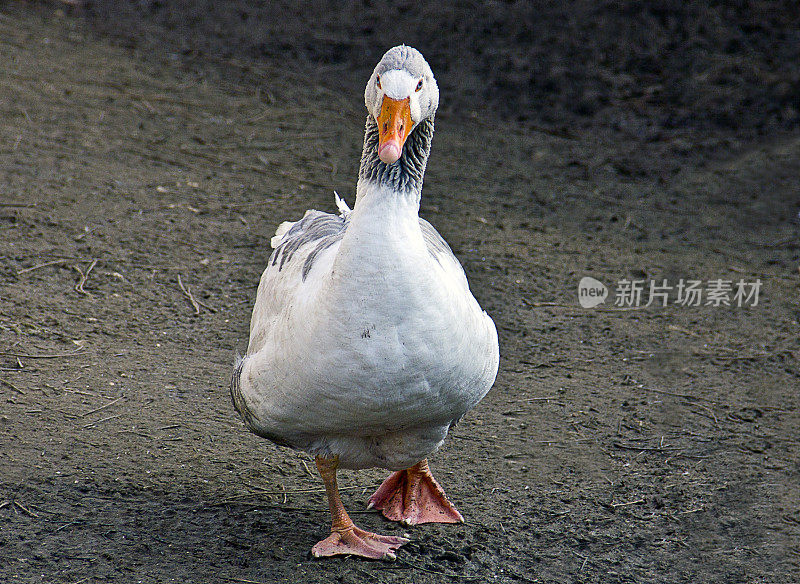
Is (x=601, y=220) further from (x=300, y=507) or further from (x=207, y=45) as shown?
(x=207, y=45)

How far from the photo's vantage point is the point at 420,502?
11.9 feet

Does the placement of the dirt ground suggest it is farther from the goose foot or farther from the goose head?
the goose head

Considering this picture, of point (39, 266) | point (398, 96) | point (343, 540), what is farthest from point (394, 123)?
point (39, 266)

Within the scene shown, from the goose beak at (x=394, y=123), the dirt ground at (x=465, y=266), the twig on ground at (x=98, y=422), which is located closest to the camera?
the goose beak at (x=394, y=123)

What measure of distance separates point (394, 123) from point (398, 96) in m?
0.09

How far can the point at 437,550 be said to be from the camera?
136 inches

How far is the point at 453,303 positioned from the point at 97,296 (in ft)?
9.61

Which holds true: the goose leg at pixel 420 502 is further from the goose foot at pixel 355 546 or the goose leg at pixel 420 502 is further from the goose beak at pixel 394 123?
the goose beak at pixel 394 123

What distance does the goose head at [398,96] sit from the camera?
2.67 meters

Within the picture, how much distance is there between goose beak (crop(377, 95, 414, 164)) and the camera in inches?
104

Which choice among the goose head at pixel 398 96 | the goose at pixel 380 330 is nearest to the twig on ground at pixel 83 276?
the goose at pixel 380 330

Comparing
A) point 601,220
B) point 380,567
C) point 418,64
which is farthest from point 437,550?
point 601,220

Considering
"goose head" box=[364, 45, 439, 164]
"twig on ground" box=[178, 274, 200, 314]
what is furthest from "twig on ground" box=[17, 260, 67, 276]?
"goose head" box=[364, 45, 439, 164]

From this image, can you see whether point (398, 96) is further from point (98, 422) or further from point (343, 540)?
point (98, 422)
